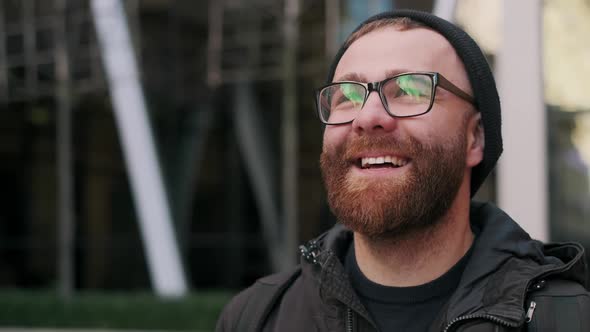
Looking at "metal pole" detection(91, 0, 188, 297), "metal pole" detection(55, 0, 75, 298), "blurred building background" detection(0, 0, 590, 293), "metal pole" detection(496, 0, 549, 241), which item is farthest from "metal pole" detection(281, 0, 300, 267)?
"metal pole" detection(496, 0, 549, 241)

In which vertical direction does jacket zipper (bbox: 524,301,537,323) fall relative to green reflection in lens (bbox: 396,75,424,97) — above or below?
below

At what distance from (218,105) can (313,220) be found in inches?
139

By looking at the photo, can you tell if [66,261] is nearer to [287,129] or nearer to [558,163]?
[287,129]

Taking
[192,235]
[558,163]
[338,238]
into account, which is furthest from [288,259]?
[338,238]

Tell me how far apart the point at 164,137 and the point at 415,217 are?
16.8m

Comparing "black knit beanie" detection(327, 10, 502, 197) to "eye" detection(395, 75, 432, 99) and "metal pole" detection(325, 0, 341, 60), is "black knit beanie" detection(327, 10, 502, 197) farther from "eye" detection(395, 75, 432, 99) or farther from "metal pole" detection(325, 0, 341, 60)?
"metal pole" detection(325, 0, 341, 60)

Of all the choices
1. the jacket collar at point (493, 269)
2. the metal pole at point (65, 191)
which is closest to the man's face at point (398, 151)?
the jacket collar at point (493, 269)

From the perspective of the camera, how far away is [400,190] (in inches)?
70.0

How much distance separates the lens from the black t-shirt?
1.80 m

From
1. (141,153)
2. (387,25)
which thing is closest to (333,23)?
(141,153)

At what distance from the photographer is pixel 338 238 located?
2098 millimetres

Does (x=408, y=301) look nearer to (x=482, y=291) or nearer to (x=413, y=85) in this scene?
(x=482, y=291)

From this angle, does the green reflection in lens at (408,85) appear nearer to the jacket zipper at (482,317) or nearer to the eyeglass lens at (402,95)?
the eyeglass lens at (402,95)

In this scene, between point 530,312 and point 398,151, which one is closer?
point 530,312
